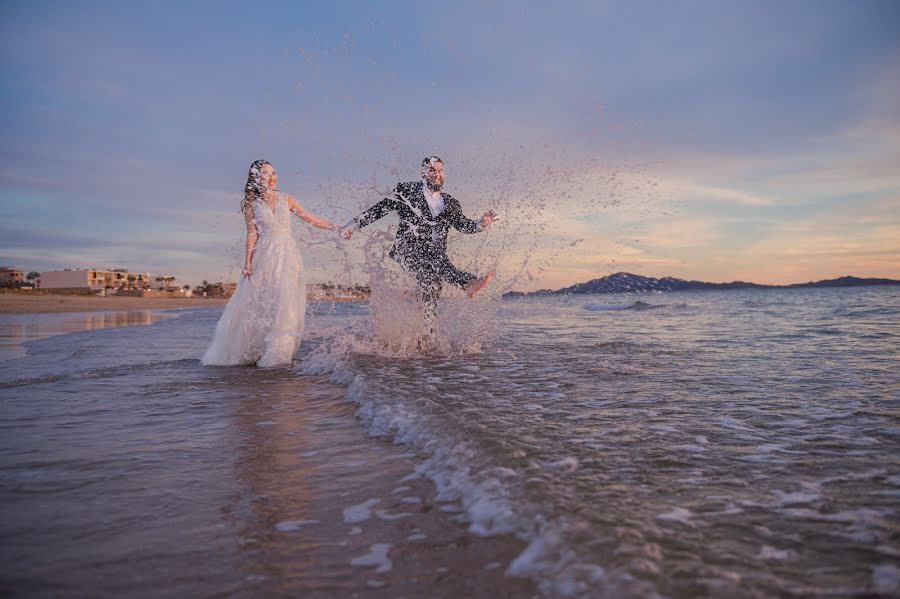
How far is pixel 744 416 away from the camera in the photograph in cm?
394

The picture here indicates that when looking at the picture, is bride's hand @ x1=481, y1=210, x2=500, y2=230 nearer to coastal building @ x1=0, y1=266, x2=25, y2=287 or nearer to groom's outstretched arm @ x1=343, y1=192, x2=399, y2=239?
groom's outstretched arm @ x1=343, y1=192, x2=399, y2=239

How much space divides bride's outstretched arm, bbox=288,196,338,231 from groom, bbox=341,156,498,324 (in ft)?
0.71

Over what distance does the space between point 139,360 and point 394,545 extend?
7297 mm

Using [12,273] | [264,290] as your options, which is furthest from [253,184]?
[12,273]

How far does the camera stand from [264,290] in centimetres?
707

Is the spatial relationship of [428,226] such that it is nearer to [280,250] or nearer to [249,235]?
[280,250]

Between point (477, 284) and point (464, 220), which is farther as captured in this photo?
point (464, 220)

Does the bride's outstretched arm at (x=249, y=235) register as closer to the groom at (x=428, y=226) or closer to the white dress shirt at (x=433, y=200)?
the groom at (x=428, y=226)

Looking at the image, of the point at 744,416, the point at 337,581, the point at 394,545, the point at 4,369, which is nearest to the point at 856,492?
the point at 744,416

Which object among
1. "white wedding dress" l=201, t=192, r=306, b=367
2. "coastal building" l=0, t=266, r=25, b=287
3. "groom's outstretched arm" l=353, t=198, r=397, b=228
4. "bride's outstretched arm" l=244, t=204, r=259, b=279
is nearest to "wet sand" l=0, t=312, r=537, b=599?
"white wedding dress" l=201, t=192, r=306, b=367

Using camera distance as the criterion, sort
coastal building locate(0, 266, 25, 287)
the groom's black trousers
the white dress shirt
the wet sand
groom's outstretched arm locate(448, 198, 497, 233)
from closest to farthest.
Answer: the wet sand < the white dress shirt < groom's outstretched arm locate(448, 198, 497, 233) < the groom's black trousers < coastal building locate(0, 266, 25, 287)

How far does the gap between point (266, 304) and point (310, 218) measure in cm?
135

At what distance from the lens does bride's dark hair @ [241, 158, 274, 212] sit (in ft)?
23.0

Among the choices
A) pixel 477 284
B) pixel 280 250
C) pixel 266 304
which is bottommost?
pixel 266 304
